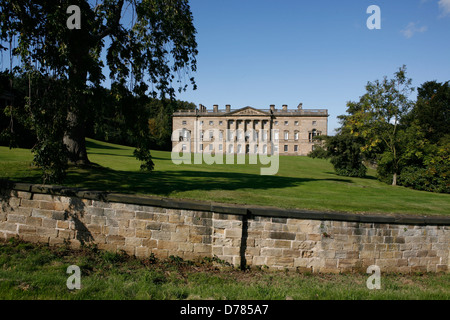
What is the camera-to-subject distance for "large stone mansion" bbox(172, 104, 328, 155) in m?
72.2

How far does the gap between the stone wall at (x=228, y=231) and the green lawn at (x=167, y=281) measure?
0.84 feet

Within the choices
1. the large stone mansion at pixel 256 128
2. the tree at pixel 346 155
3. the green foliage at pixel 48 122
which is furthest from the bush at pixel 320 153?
the large stone mansion at pixel 256 128

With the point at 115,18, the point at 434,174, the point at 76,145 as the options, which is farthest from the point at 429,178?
the point at 76,145

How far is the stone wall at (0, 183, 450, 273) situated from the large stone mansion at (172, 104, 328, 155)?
6434 cm

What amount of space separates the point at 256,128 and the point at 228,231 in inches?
2731

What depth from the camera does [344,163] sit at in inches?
1039

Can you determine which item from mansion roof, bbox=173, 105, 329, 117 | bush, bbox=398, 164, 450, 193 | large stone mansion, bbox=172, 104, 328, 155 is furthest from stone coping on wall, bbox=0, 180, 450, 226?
mansion roof, bbox=173, 105, 329, 117

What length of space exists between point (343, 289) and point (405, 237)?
8.60 ft

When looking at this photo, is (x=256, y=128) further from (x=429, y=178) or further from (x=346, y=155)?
(x=429, y=178)

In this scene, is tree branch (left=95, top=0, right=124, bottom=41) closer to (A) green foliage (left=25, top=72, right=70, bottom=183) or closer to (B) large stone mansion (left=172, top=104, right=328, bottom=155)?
(A) green foliage (left=25, top=72, right=70, bottom=183)

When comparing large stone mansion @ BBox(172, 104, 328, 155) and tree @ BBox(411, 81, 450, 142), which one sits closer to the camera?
tree @ BBox(411, 81, 450, 142)

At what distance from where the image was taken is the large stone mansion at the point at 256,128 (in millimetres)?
72188

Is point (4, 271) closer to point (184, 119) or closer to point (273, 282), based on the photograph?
point (273, 282)
